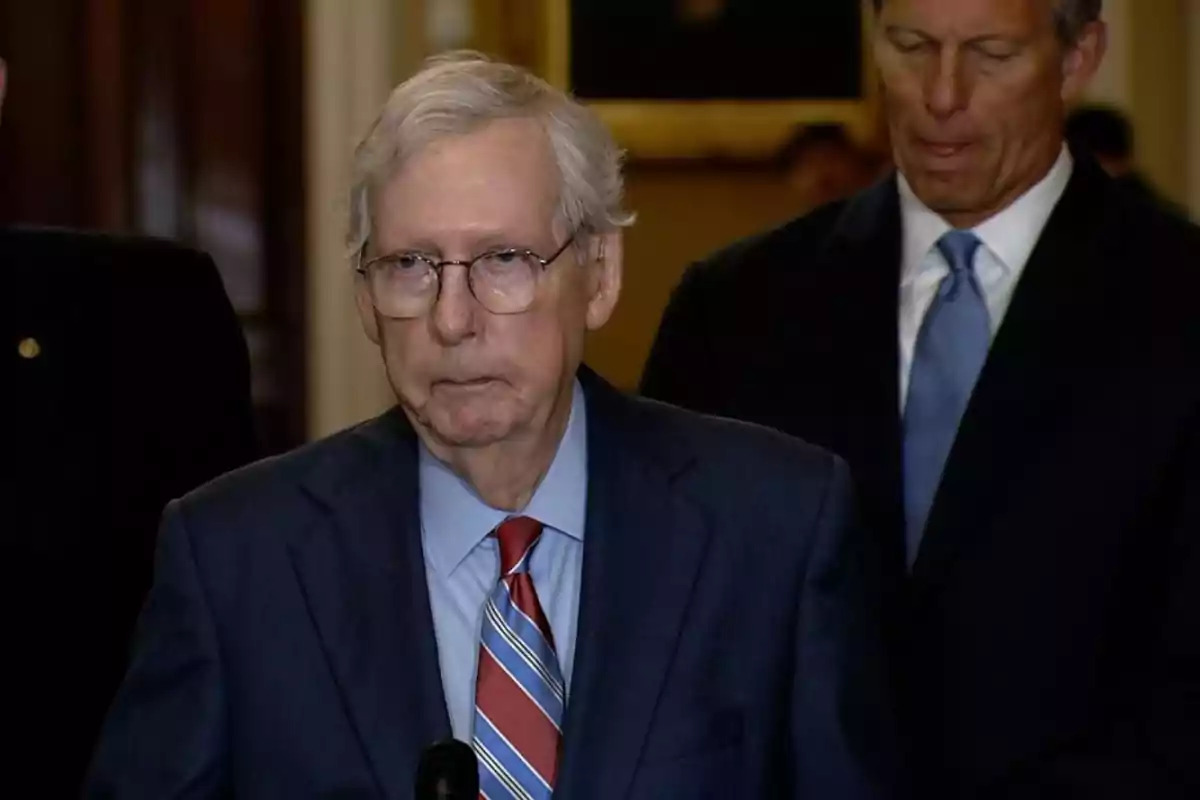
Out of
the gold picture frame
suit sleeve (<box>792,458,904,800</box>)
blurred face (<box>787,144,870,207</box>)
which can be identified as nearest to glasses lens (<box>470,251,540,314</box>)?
suit sleeve (<box>792,458,904,800</box>)

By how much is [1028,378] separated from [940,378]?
108mm

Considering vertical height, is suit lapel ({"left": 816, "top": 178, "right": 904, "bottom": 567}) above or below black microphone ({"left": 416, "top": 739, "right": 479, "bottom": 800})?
above

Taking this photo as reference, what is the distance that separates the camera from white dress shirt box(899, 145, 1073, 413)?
232 cm

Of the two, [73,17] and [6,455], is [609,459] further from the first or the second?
[73,17]

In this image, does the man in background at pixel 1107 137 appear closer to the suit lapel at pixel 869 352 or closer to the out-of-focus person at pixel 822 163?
the out-of-focus person at pixel 822 163

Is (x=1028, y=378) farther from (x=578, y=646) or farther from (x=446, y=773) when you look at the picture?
(x=446, y=773)

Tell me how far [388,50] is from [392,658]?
3200 mm

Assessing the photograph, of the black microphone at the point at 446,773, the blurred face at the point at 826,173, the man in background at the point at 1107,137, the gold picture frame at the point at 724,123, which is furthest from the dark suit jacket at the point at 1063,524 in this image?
the gold picture frame at the point at 724,123

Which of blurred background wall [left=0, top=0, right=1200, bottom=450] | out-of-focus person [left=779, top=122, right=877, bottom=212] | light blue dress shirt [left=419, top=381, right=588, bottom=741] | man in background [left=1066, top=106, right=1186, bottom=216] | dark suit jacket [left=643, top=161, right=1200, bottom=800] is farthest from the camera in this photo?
out-of-focus person [left=779, top=122, right=877, bottom=212]

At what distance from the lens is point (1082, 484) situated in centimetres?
216

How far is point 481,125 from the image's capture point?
1.71m

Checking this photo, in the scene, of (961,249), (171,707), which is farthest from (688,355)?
(171,707)

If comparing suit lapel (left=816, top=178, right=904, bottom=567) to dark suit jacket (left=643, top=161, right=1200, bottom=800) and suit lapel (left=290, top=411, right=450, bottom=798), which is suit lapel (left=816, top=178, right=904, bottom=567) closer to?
dark suit jacket (left=643, top=161, right=1200, bottom=800)

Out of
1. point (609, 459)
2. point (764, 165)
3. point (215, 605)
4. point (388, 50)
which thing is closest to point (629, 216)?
point (609, 459)
